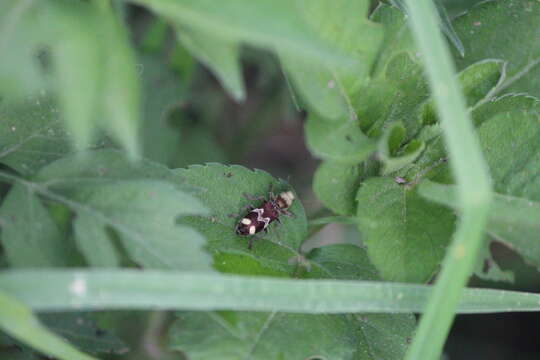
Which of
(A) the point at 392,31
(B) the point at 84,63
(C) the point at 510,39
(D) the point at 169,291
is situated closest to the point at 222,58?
(B) the point at 84,63

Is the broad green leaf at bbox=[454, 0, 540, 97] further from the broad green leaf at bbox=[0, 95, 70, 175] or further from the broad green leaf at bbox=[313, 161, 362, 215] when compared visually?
the broad green leaf at bbox=[0, 95, 70, 175]

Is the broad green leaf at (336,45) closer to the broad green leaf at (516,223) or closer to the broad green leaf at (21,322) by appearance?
the broad green leaf at (516,223)

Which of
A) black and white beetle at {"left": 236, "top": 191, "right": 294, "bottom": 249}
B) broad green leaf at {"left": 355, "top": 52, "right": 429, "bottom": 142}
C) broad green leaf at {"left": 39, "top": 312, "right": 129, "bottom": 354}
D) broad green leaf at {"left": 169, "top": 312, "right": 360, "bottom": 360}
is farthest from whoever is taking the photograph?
broad green leaf at {"left": 39, "top": 312, "right": 129, "bottom": 354}

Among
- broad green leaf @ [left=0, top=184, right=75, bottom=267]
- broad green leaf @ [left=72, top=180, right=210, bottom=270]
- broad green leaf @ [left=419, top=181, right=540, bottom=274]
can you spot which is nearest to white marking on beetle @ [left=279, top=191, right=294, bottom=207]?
broad green leaf @ [left=419, top=181, right=540, bottom=274]

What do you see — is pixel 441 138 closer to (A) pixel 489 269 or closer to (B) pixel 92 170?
(A) pixel 489 269

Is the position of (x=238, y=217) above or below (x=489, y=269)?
below

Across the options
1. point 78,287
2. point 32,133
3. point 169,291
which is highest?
point 32,133

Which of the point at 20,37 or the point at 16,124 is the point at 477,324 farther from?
the point at 20,37
